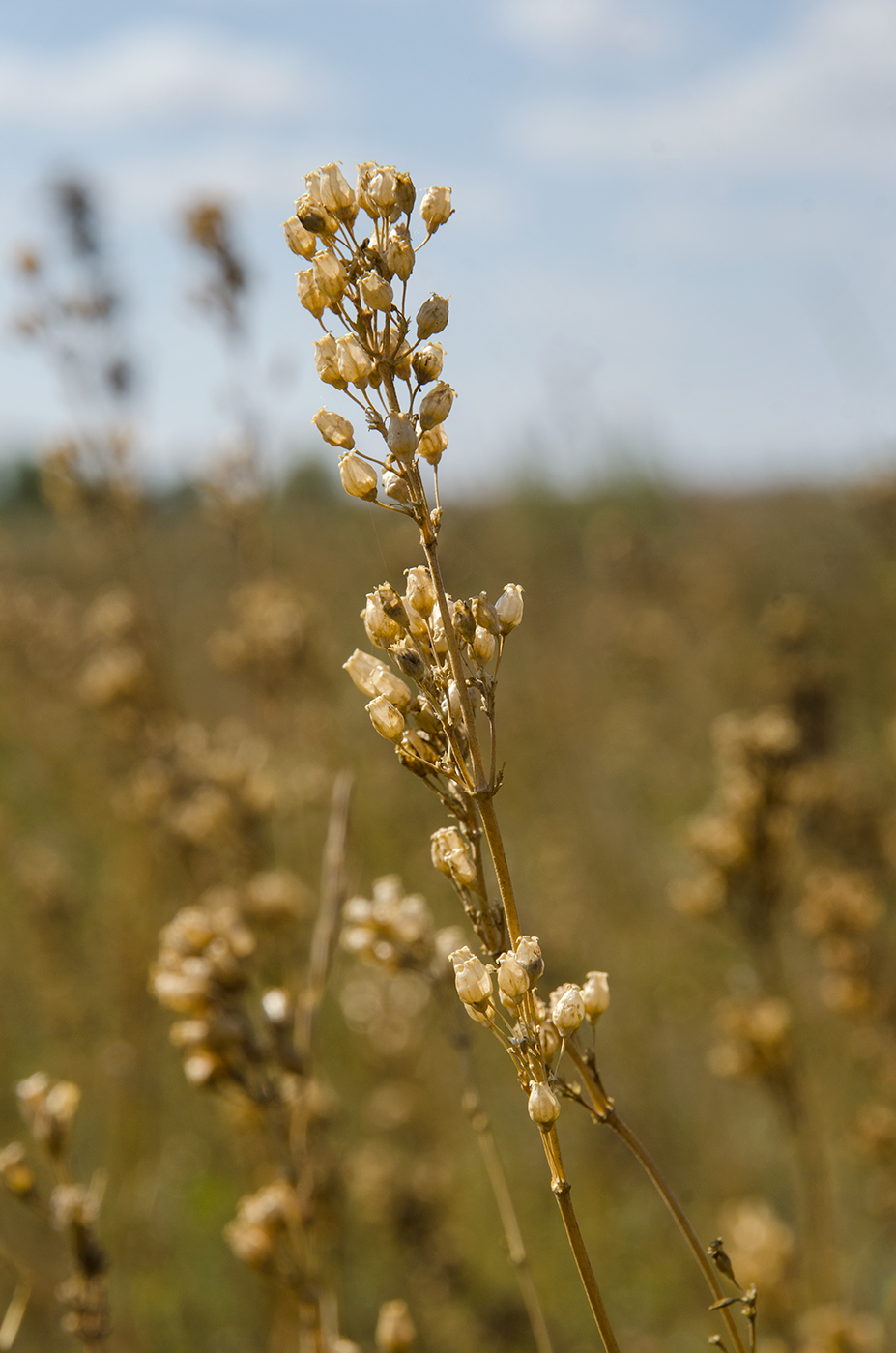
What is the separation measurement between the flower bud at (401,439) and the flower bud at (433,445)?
0.19ft

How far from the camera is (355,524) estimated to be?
13.9 metres

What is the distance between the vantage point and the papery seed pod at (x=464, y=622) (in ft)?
3.84

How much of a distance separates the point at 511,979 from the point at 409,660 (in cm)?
38

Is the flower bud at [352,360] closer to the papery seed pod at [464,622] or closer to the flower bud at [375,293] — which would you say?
the flower bud at [375,293]

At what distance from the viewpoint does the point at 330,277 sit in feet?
3.69

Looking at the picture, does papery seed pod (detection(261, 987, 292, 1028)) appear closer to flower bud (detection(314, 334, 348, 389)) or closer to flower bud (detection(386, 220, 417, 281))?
flower bud (detection(314, 334, 348, 389))

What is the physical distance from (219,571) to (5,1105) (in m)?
15.1


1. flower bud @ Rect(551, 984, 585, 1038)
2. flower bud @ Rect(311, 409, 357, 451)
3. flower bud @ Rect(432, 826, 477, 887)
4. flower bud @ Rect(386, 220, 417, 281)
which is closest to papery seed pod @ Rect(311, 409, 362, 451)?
flower bud @ Rect(311, 409, 357, 451)

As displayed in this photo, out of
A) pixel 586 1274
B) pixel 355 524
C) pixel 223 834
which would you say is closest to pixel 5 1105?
pixel 223 834

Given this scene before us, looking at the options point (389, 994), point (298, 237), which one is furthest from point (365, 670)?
point (389, 994)

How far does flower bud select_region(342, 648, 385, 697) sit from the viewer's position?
1218 millimetres

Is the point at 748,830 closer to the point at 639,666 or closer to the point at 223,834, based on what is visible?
the point at 223,834

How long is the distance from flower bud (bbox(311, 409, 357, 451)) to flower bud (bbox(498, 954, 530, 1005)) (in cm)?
56

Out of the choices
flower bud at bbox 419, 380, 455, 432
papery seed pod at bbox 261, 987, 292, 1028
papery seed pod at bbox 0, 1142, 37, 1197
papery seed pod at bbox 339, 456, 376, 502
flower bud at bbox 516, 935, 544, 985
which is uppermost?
flower bud at bbox 419, 380, 455, 432
